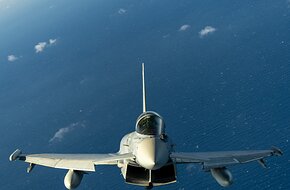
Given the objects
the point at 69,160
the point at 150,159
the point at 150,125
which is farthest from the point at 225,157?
the point at 69,160

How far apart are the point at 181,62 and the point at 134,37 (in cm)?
2626

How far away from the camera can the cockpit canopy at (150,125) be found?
26188 millimetres

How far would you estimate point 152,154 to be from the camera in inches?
944

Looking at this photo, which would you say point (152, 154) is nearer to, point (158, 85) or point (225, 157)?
point (225, 157)

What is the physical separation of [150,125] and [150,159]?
327 centimetres

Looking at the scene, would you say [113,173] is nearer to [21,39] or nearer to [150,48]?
[150,48]

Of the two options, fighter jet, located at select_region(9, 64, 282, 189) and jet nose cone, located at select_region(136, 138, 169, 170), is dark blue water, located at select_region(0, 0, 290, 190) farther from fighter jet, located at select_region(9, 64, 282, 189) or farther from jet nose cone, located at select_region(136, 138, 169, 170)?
jet nose cone, located at select_region(136, 138, 169, 170)

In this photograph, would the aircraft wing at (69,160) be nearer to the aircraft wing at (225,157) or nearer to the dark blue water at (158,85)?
the aircraft wing at (225,157)

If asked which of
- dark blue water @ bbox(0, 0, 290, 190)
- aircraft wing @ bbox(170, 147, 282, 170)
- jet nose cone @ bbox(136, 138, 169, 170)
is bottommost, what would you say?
jet nose cone @ bbox(136, 138, 169, 170)

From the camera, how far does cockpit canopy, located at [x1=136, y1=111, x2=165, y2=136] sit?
85.9 ft

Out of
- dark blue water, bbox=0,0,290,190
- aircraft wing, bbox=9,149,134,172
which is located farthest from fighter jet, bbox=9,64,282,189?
dark blue water, bbox=0,0,290,190

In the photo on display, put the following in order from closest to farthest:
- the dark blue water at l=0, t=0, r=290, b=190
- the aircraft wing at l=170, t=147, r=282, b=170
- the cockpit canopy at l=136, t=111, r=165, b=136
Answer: the cockpit canopy at l=136, t=111, r=165, b=136 < the aircraft wing at l=170, t=147, r=282, b=170 < the dark blue water at l=0, t=0, r=290, b=190

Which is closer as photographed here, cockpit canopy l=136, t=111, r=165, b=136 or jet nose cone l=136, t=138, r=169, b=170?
jet nose cone l=136, t=138, r=169, b=170

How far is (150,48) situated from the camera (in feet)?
359
